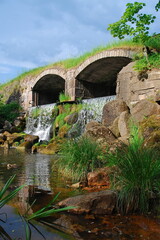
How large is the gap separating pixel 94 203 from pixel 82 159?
1.69 m

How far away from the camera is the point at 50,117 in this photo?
13.4 m

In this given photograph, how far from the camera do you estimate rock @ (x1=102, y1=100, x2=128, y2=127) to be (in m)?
8.36

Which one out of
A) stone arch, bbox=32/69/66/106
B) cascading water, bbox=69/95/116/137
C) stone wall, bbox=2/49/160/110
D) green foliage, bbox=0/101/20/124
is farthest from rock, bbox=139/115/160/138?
green foliage, bbox=0/101/20/124

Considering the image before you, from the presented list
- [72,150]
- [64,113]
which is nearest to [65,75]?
[64,113]

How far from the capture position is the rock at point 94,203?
260 centimetres

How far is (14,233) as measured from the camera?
1.98m

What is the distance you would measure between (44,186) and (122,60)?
385 inches

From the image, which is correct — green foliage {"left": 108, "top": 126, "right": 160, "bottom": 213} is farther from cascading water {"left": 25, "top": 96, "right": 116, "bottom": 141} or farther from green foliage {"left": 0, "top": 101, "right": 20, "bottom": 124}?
green foliage {"left": 0, "top": 101, "right": 20, "bottom": 124}

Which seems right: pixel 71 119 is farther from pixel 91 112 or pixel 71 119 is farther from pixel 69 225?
pixel 69 225

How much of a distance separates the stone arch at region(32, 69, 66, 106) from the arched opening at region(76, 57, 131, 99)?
1710 mm

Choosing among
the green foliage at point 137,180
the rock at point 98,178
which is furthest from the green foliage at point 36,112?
the green foliage at point 137,180

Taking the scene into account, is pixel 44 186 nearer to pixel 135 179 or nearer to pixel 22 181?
pixel 22 181

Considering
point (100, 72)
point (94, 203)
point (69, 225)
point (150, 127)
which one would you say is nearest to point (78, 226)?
point (69, 225)

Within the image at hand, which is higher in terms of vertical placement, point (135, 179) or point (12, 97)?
point (12, 97)
